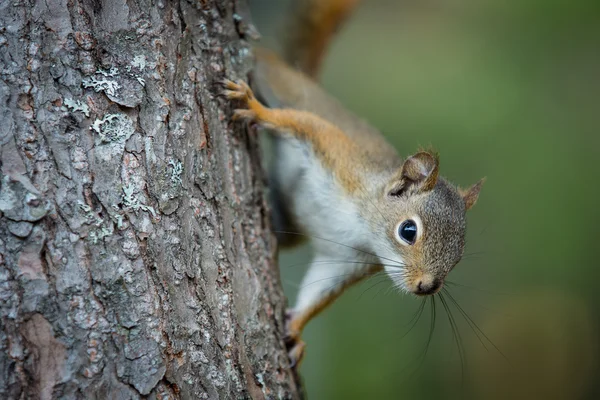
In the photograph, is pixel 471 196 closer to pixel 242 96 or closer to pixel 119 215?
pixel 242 96

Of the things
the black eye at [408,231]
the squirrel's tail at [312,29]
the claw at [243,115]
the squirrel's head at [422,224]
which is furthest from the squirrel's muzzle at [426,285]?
the squirrel's tail at [312,29]

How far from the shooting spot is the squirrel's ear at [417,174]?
264 cm

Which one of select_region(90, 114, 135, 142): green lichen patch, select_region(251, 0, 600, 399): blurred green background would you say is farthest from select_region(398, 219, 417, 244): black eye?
select_region(251, 0, 600, 399): blurred green background

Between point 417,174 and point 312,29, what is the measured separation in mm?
1609

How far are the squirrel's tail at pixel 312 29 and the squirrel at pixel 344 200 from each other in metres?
0.49

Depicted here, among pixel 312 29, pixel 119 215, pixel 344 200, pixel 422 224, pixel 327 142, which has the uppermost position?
pixel 312 29

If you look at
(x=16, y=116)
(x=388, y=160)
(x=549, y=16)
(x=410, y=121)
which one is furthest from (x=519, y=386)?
(x=16, y=116)

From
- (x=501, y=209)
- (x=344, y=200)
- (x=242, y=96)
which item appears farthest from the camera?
(x=501, y=209)

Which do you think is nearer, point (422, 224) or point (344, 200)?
point (422, 224)

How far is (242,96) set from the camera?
2299 mm

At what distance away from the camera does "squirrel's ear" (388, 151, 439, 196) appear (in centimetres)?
264

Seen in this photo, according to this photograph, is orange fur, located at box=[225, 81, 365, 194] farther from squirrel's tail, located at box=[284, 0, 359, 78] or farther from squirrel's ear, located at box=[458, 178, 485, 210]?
squirrel's tail, located at box=[284, 0, 359, 78]

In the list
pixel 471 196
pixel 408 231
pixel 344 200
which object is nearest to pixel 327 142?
pixel 344 200

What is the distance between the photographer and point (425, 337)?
4.77 metres
